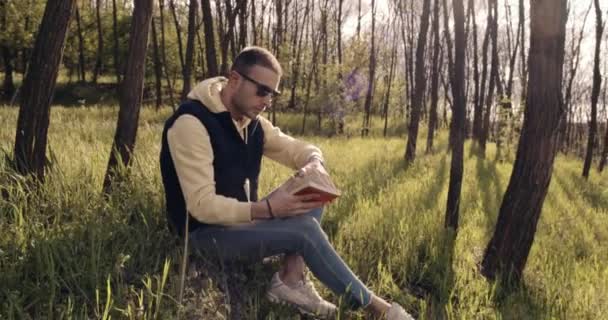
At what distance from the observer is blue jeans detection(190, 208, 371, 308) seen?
2.76m

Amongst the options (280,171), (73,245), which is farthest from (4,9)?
(73,245)

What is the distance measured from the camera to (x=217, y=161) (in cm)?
300

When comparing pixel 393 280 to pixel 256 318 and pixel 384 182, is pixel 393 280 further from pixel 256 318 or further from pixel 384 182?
pixel 384 182

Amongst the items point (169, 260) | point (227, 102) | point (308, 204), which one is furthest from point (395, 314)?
point (227, 102)

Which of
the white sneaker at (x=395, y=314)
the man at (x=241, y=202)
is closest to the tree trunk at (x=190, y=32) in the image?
the man at (x=241, y=202)

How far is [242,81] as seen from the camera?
9.75 feet

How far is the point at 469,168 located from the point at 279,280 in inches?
365

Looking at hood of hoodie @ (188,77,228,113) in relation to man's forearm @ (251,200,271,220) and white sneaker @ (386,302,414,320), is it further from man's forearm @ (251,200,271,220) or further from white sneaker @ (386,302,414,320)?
white sneaker @ (386,302,414,320)

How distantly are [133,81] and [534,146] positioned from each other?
369cm

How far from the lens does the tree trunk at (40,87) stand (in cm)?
386

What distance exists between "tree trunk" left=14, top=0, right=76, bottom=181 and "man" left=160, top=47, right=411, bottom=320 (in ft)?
5.15

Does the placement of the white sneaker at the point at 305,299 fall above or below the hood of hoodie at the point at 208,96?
below

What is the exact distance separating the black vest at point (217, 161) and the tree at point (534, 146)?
7.76ft

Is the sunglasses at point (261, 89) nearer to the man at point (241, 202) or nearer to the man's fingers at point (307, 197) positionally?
the man at point (241, 202)
